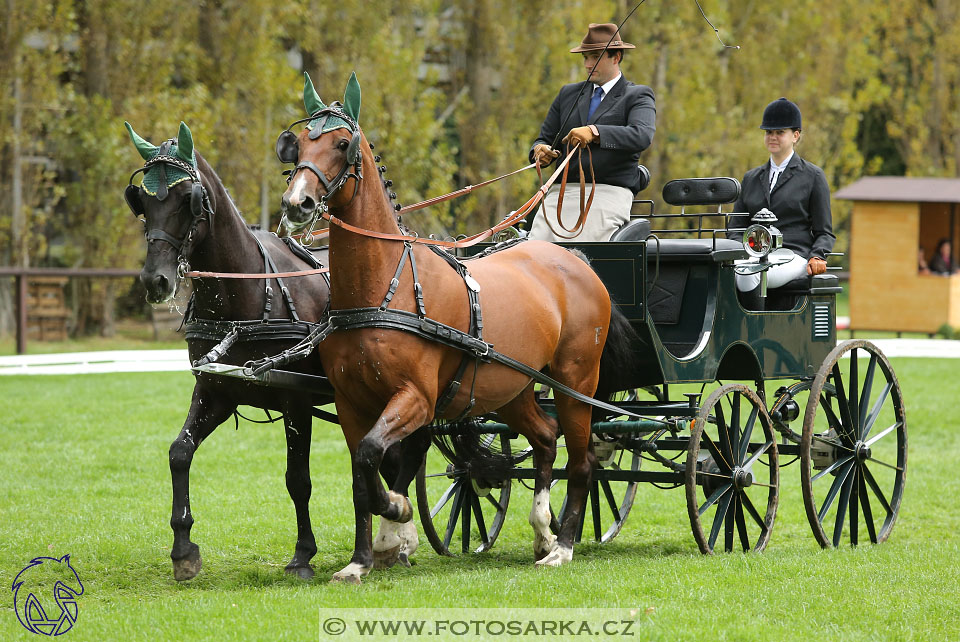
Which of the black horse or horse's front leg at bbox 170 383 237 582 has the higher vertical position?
the black horse

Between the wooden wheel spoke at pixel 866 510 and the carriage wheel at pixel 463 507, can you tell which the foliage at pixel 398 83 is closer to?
the carriage wheel at pixel 463 507

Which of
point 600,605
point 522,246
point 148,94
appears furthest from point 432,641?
point 148,94

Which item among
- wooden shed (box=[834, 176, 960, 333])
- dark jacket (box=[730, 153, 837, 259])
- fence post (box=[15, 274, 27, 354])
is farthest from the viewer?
wooden shed (box=[834, 176, 960, 333])

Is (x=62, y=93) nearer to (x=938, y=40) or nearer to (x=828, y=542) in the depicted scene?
(x=828, y=542)

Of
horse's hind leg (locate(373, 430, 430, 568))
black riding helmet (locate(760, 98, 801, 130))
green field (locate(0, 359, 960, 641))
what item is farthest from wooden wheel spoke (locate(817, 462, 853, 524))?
horse's hind leg (locate(373, 430, 430, 568))

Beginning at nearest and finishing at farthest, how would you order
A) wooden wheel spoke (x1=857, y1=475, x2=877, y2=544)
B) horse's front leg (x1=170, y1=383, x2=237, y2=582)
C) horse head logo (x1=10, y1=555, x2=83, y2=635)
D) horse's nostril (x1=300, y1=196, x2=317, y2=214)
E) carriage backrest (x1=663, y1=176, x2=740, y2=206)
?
horse's nostril (x1=300, y1=196, x2=317, y2=214), horse head logo (x1=10, y1=555, x2=83, y2=635), horse's front leg (x1=170, y1=383, x2=237, y2=582), carriage backrest (x1=663, y1=176, x2=740, y2=206), wooden wheel spoke (x1=857, y1=475, x2=877, y2=544)

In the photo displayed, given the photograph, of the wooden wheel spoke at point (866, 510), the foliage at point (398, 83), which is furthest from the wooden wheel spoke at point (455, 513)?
the foliage at point (398, 83)

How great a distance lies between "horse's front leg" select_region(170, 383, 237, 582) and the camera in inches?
211

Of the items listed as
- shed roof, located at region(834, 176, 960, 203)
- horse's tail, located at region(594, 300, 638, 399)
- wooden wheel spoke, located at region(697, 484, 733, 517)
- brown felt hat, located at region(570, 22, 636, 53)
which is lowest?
wooden wheel spoke, located at region(697, 484, 733, 517)

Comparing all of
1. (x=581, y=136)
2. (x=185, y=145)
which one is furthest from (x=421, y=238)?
(x=581, y=136)

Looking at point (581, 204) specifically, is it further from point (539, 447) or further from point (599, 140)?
point (539, 447)

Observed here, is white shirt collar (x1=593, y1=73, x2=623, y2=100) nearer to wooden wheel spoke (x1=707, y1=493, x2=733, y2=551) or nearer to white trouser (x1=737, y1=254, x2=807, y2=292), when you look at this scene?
white trouser (x1=737, y1=254, x2=807, y2=292)

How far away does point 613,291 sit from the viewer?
6.09 metres

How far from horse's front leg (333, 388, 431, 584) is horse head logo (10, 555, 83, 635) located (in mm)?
1154
